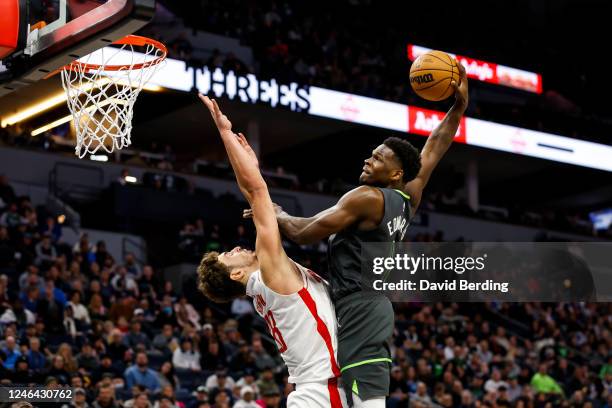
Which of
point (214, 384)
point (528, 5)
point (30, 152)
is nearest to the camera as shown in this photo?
point (214, 384)

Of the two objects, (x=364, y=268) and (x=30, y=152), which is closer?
(x=364, y=268)

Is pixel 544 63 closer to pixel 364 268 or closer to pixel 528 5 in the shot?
pixel 528 5

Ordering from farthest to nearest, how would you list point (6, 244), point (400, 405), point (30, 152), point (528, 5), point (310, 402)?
1. point (528, 5)
2. point (30, 152)
3. point (6, 244)
4. point (400, 405)
5. point (310, 402)

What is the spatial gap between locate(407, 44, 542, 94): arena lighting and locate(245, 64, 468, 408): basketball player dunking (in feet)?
57.1

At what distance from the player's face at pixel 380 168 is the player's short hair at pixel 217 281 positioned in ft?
2.81

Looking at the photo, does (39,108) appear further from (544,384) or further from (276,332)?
(276,332)

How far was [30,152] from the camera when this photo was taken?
61.1ft

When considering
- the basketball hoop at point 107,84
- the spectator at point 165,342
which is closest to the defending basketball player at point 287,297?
the basketball hoop at point 107,84

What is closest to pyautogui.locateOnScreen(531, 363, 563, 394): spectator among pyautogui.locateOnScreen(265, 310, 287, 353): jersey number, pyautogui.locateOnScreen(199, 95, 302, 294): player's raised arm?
pyautogui.locateOnScreen(265, 310, 287, 353): jersey number

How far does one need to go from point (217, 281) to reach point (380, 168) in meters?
1.03

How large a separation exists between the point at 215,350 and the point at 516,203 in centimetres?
1625

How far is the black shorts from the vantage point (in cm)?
514

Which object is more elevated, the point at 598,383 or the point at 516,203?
the point at 516,203

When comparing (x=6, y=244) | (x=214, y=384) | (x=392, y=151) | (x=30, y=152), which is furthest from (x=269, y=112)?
(x=392, y=151)
